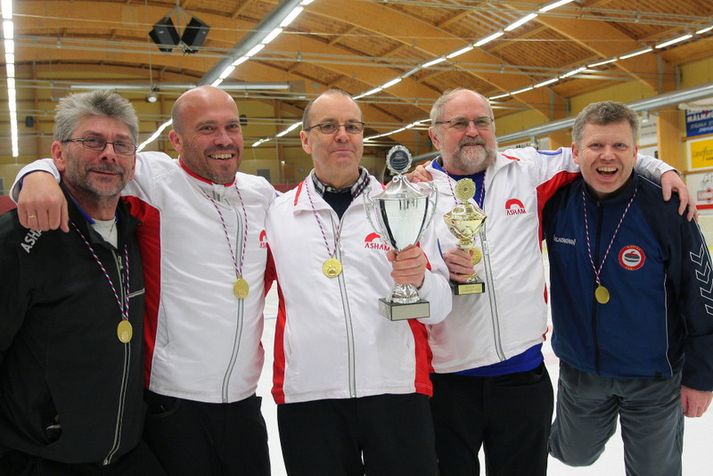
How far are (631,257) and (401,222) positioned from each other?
3.83 feet

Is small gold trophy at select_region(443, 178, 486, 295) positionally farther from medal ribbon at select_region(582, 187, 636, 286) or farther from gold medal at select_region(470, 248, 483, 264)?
medal ribbon at select_region(582, 187, 636, 286)

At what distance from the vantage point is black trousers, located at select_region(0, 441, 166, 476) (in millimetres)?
2039

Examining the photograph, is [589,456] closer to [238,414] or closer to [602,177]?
[602,177]

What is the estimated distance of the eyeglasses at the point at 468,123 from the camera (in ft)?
8.77

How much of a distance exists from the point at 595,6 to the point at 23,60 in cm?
1483

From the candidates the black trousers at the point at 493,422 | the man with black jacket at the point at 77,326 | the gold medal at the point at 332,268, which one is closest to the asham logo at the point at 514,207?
the black trousers at the point at 493,422

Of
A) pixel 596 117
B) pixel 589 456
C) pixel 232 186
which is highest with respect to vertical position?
pixel 596 117

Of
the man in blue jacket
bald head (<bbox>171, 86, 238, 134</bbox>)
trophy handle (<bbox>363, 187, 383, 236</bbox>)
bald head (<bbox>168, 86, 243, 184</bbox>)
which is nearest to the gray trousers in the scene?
the man in blue jacket

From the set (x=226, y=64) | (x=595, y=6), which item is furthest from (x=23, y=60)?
(x=595, y=6)

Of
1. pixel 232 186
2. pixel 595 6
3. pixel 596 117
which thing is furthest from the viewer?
pixel 595 6

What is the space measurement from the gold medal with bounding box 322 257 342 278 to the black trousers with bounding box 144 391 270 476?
2.04ft

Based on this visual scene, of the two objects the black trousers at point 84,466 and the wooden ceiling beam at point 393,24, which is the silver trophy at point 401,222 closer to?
the black trousers at point 84,466

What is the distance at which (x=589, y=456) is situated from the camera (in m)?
3.10

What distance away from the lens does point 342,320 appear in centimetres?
221
